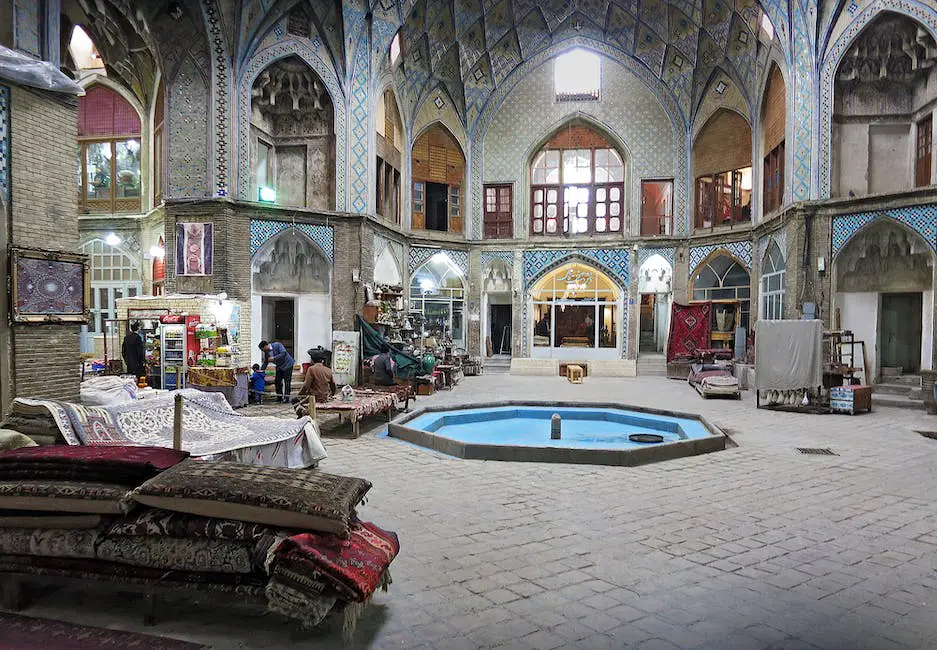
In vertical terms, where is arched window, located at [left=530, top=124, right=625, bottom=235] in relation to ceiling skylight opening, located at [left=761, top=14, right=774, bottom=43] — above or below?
below

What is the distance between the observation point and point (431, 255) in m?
21.4

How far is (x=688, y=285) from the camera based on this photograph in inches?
815

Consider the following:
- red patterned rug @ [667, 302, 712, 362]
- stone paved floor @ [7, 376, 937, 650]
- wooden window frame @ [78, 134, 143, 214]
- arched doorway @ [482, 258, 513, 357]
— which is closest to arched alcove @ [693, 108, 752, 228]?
red patterned rug @ [667, 302, 712, 362]

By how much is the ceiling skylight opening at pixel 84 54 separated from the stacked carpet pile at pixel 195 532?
712 inches

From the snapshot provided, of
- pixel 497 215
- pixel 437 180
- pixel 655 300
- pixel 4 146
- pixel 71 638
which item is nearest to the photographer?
pixel 71 638

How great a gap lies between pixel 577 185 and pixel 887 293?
34.1 feet

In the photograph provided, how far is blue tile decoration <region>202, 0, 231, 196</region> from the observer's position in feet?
48.3

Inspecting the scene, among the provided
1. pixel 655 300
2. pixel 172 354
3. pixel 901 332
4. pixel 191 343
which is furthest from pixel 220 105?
pixel 901 332

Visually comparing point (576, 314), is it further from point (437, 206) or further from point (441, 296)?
point (437, 206)

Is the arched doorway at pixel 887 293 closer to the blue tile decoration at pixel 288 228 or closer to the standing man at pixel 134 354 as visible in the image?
the blue tile decoration at pixel 288 228

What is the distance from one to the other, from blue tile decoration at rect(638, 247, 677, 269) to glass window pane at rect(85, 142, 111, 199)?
56.5 feet

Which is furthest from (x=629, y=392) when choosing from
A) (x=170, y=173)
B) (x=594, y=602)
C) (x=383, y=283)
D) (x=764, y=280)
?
(x=170, y=173)

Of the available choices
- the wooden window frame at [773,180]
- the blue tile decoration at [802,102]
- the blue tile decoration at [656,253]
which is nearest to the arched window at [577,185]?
the blue tile decoration at [656,253]

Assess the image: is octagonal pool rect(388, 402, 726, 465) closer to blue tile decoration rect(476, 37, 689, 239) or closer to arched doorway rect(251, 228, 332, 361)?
arched doorway rect(251, 228, 332, 361)
